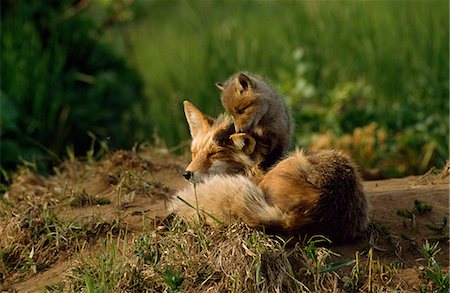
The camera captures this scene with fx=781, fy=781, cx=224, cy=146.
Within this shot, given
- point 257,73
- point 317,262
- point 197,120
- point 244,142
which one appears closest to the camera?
point 317,262

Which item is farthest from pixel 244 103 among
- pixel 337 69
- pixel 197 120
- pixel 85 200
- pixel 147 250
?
pixel 337 69

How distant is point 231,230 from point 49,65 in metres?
5.92

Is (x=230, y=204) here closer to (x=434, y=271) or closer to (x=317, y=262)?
(x=317, y=262)

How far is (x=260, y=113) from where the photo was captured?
4.97 meters

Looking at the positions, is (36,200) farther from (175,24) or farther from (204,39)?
(175,24)

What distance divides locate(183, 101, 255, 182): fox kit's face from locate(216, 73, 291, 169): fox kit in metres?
0.11

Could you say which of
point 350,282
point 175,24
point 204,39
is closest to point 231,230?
point 350,282

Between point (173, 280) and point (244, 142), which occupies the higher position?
point (244, 142)

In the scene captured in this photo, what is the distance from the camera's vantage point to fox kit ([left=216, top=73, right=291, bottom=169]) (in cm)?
495

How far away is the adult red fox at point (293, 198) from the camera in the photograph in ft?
14.2

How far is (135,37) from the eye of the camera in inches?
611

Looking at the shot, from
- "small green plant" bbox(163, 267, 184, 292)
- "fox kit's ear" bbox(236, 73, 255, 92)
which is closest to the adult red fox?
"small green plant" bbox(163, 267, 184, 292)

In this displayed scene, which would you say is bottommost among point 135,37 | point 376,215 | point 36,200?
point 135,37

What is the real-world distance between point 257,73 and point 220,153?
5.50m
